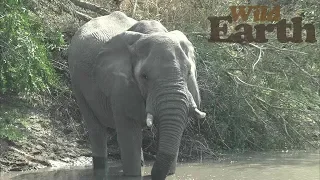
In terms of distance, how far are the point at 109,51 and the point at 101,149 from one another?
1851 millimetres

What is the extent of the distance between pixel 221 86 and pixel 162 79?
4784mm

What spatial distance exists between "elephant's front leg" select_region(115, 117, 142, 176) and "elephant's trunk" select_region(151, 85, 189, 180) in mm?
1076

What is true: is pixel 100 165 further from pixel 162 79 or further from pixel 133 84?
pixel 162 79

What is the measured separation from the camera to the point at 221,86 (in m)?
12.0

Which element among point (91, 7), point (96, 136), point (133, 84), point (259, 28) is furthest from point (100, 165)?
point (259, 28)

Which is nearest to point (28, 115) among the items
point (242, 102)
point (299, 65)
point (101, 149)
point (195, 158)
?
point (101, 149)

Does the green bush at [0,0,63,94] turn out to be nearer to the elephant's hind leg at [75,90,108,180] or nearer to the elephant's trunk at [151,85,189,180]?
the elephant's hind leg at [75,90,108,180]

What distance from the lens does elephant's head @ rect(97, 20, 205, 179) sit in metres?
7.20

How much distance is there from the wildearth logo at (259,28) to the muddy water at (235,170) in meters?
2.13

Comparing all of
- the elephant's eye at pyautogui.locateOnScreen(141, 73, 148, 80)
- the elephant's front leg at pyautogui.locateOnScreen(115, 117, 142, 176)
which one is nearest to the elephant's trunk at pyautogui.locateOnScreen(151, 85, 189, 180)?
the elephant's eye at pyautogui.locateOnScreen(141, 73, 148, 80)

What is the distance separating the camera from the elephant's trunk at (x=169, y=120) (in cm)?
717

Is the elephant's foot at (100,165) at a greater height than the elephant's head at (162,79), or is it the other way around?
the elephant's head at (162,79)

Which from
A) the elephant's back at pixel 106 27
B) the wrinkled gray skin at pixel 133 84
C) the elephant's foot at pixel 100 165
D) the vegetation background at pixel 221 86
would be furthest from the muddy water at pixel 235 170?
the elephant's back at pixel 106 27

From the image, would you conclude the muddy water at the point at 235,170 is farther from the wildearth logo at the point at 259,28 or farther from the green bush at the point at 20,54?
the wildearth logo at the point at 259,28
